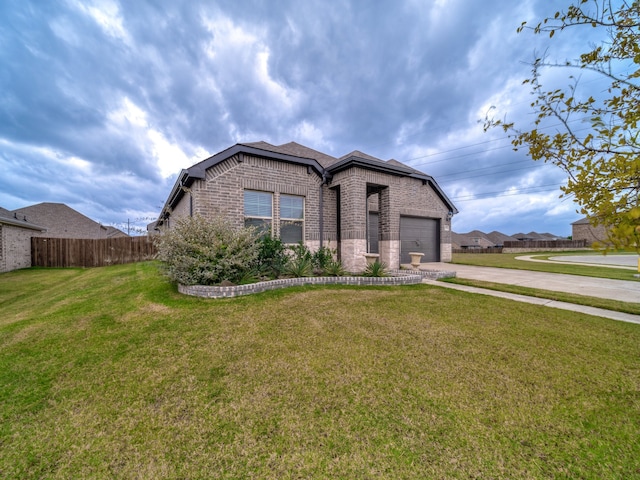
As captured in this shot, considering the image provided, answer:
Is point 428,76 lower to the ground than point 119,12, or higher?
higher

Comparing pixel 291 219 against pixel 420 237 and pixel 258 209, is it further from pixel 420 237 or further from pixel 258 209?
pixel 420 237

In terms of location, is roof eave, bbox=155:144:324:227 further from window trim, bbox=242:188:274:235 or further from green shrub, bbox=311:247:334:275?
green shrub, bbox=311:247:334:275

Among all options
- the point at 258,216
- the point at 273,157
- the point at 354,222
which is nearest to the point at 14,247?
the point at 258,216

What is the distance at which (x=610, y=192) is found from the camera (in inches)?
67.1

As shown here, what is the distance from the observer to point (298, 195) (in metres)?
8.83

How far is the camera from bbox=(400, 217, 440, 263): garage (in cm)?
1318

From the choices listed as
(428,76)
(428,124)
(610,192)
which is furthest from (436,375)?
(428,124)

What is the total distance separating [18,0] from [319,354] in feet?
45.9

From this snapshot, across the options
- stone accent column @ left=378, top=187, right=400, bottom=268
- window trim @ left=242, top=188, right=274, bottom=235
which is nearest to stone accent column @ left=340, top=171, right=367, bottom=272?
stone accent column @ left=378, top=187, right=400, bottom=268

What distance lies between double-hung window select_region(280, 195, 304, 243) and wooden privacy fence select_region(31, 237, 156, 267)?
11007mm

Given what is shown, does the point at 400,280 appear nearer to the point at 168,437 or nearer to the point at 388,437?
the point at 388,437

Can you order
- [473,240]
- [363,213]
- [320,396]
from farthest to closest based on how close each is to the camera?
[473,240] → [363,213] → [320,396]

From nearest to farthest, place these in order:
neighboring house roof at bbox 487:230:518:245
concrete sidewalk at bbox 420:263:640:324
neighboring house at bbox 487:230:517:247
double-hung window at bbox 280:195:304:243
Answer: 1. concrete sidewalk at bbox 420:263:640:324
2. double-hung window at bbox 280:195:304:243
3. neighboring house at bbox 487:230:517:247
4. neighboring house roof at bbox 487:230:518:245

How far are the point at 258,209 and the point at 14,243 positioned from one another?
15.9 m
